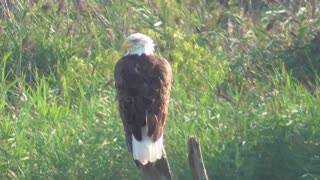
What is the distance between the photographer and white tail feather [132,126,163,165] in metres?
6.18

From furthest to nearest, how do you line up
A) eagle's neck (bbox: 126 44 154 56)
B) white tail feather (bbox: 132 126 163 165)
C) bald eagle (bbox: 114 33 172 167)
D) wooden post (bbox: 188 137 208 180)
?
eagle's neck (bbox: 126 44 154 56), bald eagle (bbox: 114 33 172 167), white tail feather (bbox: 132 126 163 165), wooden post (bbox: 188 137 208 180)

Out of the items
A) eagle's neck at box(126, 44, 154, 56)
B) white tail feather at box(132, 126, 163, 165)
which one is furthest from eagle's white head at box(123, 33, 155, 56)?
white tail feather at box(132, 126, 163, 165)

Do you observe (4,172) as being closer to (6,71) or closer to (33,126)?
(33,126)

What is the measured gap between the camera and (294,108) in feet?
23.3

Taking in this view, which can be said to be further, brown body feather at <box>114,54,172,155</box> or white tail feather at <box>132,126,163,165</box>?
brown body feather at <box>114,54,172,155</box>

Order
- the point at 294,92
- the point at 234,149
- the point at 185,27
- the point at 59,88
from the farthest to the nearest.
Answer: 1. the point at 185,27
2. the point at 59,88
3. the point at 294,92
4. the point at 234,149

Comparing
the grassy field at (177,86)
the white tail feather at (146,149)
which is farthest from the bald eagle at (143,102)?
the grassy field at (177,86)

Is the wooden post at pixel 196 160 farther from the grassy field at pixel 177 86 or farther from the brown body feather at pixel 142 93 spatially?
the grassy field at pixel 177 86

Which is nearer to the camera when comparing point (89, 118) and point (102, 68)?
point (89, 118)

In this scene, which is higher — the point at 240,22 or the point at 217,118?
the point at 217,118

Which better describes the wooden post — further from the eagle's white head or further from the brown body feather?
the eagle's white head

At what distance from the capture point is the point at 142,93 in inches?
254

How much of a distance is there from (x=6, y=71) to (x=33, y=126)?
1217 millimetres

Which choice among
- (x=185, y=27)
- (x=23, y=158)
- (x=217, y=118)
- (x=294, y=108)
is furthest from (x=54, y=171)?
(x=185, y=27)
